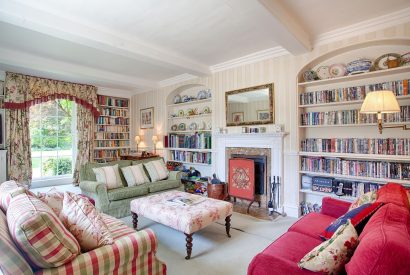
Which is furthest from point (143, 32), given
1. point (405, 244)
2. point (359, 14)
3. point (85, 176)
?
point (405, 244)

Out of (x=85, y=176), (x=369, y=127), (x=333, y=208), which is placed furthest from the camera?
(x=85, y=176)

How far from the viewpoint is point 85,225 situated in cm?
149

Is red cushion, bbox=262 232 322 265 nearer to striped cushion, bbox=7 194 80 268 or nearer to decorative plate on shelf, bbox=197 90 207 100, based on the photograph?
striped cushion, bbox=7 194 80 268

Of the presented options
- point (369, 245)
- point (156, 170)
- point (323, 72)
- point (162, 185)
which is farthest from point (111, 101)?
point (369, 245)

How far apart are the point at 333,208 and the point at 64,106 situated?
599 centimetres

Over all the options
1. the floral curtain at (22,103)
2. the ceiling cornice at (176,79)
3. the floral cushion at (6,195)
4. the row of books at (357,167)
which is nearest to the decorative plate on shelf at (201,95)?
the ceiling cornice at (176,79)

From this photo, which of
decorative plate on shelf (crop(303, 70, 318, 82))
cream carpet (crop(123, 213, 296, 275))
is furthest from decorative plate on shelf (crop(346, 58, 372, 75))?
cream carpet (crop(123, 213, 296, 275))

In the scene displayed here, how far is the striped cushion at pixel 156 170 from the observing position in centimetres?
403

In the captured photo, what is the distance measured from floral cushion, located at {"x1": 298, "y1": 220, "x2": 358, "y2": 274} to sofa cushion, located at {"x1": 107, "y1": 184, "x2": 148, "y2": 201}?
275 cm

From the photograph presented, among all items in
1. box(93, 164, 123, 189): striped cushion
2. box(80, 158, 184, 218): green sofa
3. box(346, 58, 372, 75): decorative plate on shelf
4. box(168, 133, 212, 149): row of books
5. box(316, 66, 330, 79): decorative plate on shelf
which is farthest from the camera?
box(168, 133, 212, 149): row of books

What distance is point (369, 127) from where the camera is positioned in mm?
3113

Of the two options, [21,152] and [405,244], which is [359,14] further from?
[21,152]

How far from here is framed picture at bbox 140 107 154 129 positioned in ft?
19.9

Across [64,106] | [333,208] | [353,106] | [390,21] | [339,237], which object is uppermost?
[390,21]
